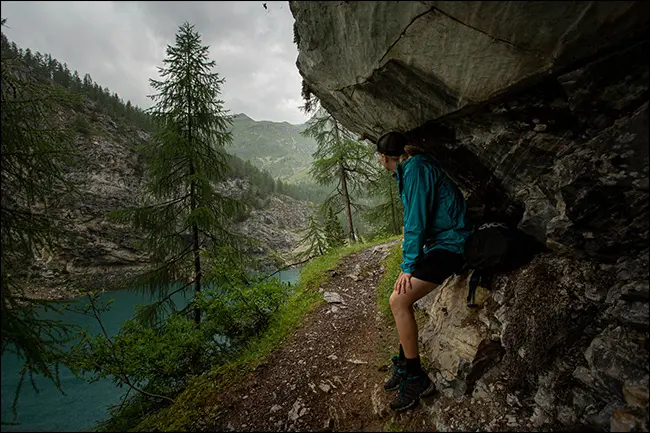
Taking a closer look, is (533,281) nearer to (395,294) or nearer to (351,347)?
(395,294)

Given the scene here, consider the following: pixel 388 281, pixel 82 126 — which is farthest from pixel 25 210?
pixel 388 281

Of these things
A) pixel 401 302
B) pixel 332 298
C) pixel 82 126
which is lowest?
pixel 332 298

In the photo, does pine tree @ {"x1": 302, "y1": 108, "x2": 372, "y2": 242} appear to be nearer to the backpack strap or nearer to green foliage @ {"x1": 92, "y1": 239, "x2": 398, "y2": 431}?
green foliage @ {"x1": 92, "y1": 239, "x2": 398, "y2": 431}

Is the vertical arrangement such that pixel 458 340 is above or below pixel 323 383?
above

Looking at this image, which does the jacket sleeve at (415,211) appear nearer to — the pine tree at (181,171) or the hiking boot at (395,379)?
the hiking boot at (395,379)

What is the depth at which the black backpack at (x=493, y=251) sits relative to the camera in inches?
118

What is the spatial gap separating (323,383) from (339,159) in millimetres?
12154

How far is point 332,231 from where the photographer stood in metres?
17.0

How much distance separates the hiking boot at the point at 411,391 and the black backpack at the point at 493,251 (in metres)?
1.04

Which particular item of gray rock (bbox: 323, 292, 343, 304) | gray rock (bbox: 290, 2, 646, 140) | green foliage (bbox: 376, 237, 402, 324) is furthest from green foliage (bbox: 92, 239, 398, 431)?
gray rock (bbox: 290, 2, 646, 140)

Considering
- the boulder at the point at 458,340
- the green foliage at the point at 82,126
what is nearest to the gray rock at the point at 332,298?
the boulder at the point at 458,340

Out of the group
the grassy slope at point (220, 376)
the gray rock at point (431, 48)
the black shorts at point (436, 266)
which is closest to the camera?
the gray rock at point (431, 48)

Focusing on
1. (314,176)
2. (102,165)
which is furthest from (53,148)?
(102,165)

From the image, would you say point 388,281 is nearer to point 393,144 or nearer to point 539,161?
point 393,144
